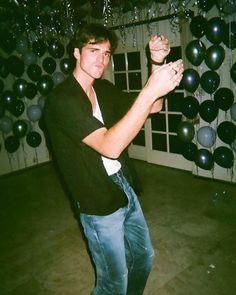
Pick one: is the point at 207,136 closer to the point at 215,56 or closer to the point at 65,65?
→ the point at 215,56

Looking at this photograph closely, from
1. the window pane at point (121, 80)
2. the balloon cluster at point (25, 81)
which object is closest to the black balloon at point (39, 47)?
the balloon cluster at point (25, 81)

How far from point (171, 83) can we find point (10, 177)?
5.11 metres

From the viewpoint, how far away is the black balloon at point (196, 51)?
4.06 m

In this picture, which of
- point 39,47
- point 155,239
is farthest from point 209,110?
point 39,47

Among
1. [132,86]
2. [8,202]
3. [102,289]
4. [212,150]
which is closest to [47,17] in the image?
[132,86]

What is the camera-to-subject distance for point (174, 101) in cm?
521

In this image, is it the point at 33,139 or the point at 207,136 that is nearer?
the point at 207,136

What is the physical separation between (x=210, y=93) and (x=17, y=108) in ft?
10.7

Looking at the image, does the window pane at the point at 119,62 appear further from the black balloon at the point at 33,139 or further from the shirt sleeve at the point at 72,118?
the shirt sleeve at the point at 72,118

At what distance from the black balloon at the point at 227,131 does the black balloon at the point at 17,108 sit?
3.39 m

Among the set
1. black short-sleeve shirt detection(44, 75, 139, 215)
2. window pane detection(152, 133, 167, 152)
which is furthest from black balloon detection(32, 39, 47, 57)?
black short-sleeve shirt detection(44, 75, 139, 215)

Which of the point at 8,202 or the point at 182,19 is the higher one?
the point at 182,19

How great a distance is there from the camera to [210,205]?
388cm

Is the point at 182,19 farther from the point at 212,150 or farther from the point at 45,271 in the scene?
the point at 45,271
